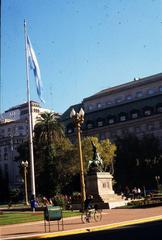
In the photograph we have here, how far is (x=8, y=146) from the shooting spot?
150 m

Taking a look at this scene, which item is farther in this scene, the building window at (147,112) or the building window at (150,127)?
the building window at (147,112)

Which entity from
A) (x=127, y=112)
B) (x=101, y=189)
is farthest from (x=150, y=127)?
(x=101, y=189)

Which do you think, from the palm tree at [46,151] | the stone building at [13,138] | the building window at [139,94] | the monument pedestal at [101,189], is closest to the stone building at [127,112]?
the building window at [139,94]

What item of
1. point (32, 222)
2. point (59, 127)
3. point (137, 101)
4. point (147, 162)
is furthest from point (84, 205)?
point (137, 101)

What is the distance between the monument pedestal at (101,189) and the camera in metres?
43.2

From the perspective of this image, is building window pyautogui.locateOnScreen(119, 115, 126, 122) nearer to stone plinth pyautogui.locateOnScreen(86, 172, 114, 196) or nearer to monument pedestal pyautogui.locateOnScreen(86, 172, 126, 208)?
monument pedestal pyautogui.locateOnScreen(86, 172, 126, 208)

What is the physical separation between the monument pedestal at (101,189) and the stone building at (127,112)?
64.4 metres

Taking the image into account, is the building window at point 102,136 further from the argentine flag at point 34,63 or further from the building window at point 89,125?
the argentine flag at point 34,63

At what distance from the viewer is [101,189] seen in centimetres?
4438

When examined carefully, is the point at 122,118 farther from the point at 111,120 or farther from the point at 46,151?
the point at 46,151

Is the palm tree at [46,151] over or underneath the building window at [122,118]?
underneath

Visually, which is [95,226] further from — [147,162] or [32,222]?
[147,162]

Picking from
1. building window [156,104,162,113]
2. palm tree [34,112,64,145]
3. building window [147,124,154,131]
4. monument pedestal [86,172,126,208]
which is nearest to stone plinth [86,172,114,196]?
monument pedestal [86,172,126,208]

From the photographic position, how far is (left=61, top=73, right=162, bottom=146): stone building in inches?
4375
